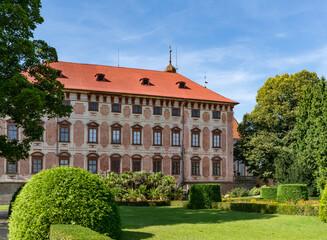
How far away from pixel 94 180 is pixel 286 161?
25.4m

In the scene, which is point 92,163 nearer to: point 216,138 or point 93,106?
point 93,106

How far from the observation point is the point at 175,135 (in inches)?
1594

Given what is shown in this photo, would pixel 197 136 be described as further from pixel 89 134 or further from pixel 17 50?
pixel 17 50

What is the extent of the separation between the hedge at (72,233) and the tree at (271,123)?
3519 cm

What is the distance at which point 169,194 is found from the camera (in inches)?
1213

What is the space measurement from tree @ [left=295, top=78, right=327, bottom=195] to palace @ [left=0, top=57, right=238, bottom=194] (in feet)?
30.8

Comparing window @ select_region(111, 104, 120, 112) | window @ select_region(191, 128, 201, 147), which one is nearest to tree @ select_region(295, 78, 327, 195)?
window @ select_region(191, 128, 201, 147)

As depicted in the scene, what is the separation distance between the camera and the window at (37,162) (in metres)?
35.9

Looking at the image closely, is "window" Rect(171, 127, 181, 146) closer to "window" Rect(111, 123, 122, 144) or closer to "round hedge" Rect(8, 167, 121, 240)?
"window" Rect(111, 123, 122, 144)

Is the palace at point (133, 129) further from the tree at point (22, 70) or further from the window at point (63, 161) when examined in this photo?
the tree at point (22, 70)

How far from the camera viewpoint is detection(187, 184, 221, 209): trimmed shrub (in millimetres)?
23766

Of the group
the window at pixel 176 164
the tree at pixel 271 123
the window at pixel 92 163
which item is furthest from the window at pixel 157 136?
the tree at pixel 271 123

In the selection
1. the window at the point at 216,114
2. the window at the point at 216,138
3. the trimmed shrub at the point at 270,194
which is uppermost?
A: the window at the point at 216,114

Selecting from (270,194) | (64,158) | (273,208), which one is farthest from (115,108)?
(273,208)
